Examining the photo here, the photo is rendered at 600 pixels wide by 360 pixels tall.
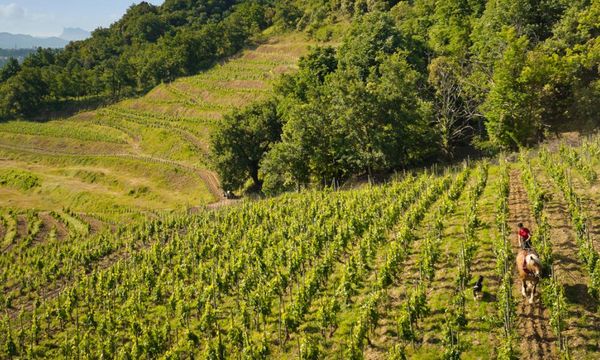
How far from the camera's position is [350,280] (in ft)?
74.5

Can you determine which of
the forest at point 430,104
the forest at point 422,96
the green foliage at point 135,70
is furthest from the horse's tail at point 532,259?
the green foliage at point 135,70

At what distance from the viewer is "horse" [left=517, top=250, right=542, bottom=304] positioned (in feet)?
58.9

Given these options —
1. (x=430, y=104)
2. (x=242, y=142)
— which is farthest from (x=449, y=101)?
(x=242, y=142)

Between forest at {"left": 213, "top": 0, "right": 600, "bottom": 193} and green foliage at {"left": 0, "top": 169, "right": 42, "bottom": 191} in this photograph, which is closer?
forest at {"left": 213, "top": 0, "right": 600, "bottom": 193}

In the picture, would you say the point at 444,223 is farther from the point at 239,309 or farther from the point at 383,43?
the point at 383,43

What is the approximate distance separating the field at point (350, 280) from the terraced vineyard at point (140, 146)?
2408cm

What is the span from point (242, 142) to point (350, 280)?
147ft

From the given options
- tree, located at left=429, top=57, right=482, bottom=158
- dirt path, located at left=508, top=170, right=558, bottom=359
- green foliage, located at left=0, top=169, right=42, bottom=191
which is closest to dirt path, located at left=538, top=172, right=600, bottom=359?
dirt path, located at left=508, top=170, right=558, bottom=359

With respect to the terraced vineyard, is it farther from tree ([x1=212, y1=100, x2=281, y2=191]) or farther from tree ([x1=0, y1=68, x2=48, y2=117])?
tree ([x1=0, y1=68, x2=48, y2=117])

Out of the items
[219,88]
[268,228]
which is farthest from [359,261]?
[219,88]

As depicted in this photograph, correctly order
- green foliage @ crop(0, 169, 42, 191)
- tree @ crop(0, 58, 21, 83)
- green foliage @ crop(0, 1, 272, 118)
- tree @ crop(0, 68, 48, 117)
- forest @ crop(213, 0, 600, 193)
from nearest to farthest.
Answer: forest @ crop(213, 0, 600, 193) < green foliage @ crop(0, 169, 42, 191) < tree @ crop(0, 68, 48, 117) < green foliage @ crop(0, 1, 272, 118) < tree @ crop(0, 58, 21, 83)

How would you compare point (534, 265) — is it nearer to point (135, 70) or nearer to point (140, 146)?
point (140, 146)

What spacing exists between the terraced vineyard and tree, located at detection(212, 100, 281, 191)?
16.3ft

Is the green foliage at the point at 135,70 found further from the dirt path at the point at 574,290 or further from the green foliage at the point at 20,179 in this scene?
the dirt path at the point at 574,290
